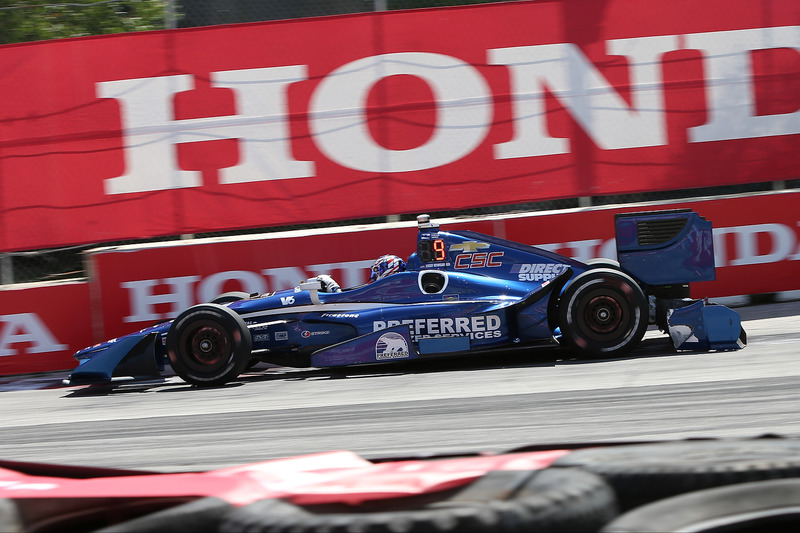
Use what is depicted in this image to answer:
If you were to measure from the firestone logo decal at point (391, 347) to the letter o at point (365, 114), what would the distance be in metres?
3.14

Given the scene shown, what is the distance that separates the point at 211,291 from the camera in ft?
30.5

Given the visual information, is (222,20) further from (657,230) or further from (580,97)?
(657,230)

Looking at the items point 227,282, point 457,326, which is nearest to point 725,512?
point 457,326

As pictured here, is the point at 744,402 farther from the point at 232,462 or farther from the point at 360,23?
the point at 360,23

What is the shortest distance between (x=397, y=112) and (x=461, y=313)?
350cm

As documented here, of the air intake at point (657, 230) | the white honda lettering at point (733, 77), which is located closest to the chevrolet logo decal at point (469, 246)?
the air intake at point (657, 230)

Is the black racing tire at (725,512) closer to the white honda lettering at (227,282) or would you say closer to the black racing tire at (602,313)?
the black racing tire at (602,313)

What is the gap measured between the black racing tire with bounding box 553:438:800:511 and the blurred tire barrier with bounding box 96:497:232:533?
0.97 metres

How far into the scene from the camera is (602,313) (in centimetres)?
727

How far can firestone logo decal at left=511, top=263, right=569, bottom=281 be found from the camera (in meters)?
7.55

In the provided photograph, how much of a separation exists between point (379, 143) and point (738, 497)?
322 inches

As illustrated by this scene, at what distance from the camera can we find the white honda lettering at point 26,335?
909 cm

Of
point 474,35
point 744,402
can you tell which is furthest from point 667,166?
point 744,402

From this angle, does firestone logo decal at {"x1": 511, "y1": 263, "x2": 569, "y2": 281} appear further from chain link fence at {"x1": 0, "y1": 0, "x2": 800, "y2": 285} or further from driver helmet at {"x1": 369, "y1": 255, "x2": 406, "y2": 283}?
chain link fence at {"x1": 0, "y1": 0, "x2": 800, "y2": 285}
